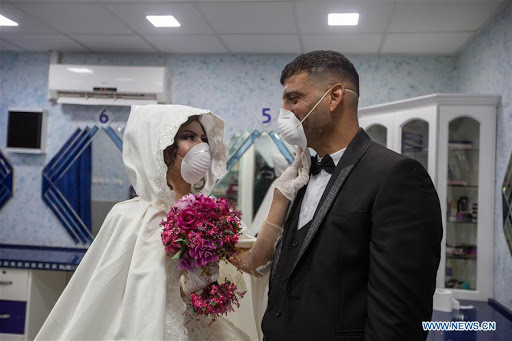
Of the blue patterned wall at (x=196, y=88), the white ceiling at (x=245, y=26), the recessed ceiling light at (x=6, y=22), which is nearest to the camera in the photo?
the white ceiling at (x=245, y=26)

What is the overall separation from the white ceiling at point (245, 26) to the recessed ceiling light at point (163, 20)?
55 mm

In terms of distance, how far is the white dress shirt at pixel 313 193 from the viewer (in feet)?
4.99

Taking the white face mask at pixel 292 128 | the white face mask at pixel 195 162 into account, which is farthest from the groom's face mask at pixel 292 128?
the white face mask at pixel 195 162

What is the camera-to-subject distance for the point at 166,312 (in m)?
1.67

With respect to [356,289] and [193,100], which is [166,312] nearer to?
[356,289]

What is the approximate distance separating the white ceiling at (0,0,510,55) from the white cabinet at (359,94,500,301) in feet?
2.15

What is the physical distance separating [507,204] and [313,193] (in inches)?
86.6

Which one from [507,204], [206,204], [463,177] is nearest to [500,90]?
[463,177]

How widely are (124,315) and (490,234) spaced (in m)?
2.87

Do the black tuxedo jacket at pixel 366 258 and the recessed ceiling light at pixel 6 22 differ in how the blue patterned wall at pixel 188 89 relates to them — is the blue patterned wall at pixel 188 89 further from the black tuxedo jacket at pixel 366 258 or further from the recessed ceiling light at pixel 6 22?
the black tuxedo jacket at pixel 366 258

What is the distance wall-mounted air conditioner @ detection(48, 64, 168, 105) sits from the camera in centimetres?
451

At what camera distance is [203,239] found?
61.4 inches

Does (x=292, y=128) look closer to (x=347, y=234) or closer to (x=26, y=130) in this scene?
(x=347, y=234)

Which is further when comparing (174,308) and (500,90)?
(500,90)
